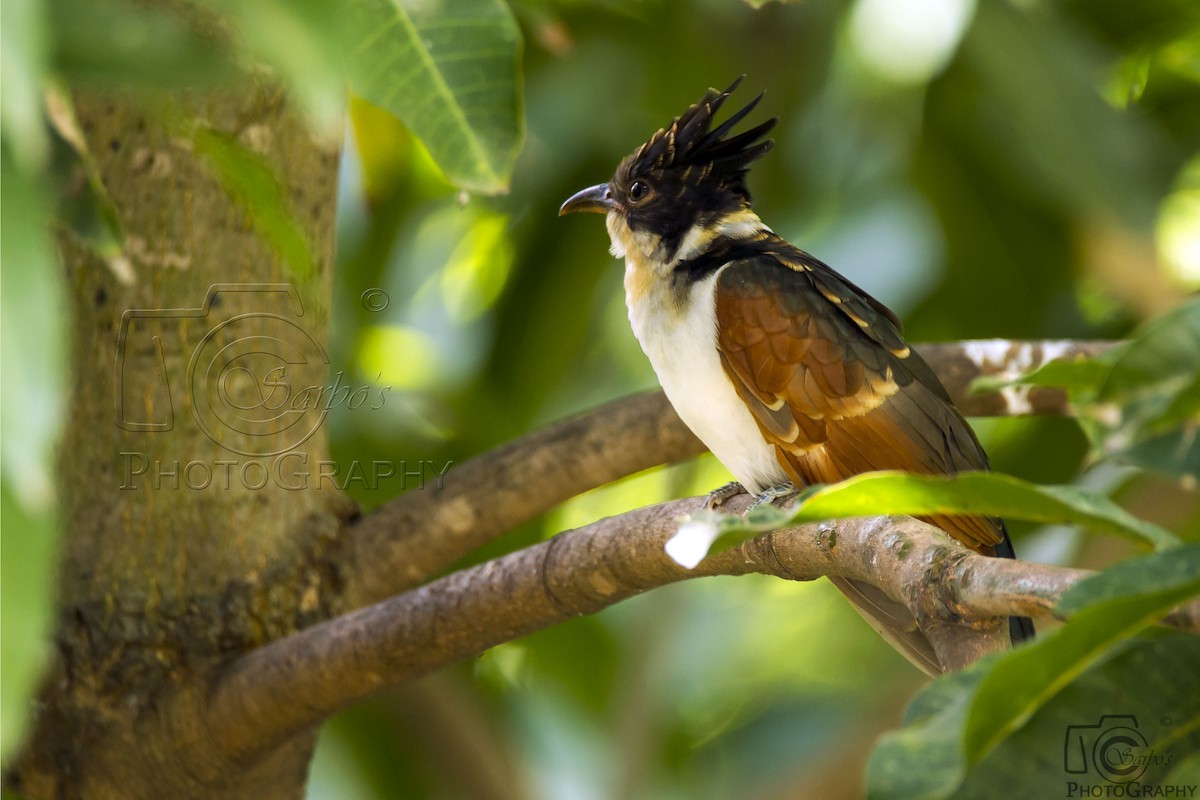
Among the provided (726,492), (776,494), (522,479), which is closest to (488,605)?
(522,479)

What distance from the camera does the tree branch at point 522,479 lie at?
2.44 meters

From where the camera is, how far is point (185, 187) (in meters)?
2.37

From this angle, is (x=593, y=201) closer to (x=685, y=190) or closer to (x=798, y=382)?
(x=685, y=190)

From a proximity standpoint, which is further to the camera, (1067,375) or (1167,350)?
(1067,375)

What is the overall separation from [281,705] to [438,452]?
142cm

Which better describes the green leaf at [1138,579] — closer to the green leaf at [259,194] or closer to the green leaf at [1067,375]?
the green leaf at [1067,375]

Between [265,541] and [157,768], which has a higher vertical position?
[265,541]

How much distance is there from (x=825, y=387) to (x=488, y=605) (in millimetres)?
822

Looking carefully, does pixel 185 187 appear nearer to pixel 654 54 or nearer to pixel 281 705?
pixel 281 705

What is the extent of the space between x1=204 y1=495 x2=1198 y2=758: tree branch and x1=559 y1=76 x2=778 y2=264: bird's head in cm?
97

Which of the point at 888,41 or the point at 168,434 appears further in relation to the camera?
the point at 888,41

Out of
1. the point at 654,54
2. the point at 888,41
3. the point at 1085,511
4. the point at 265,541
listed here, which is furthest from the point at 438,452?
the point at 1085,511

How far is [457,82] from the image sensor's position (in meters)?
1.75

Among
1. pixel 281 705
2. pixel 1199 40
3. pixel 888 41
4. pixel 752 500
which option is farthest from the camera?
pixel 1199 40
